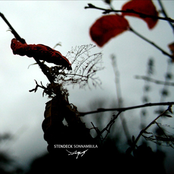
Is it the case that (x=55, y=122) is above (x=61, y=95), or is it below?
below

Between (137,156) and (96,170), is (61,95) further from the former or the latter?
(137,156)

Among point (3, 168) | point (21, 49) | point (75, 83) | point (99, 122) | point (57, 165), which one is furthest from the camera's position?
point (99, 122)

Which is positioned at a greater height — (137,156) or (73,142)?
(73,142)

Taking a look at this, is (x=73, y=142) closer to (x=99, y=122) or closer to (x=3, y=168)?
(x=3, y=168)

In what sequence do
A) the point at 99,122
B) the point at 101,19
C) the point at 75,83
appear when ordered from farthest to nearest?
the point at 99,122, the point at 75,83, the point at 101,19

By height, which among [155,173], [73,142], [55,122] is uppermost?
[55,122]

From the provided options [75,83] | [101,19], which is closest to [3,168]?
[75,83]

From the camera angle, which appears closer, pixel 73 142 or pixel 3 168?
pixel 73 142

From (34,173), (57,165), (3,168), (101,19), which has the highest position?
(101,19)

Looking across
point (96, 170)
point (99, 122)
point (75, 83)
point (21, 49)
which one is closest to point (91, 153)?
point (96, 170)
